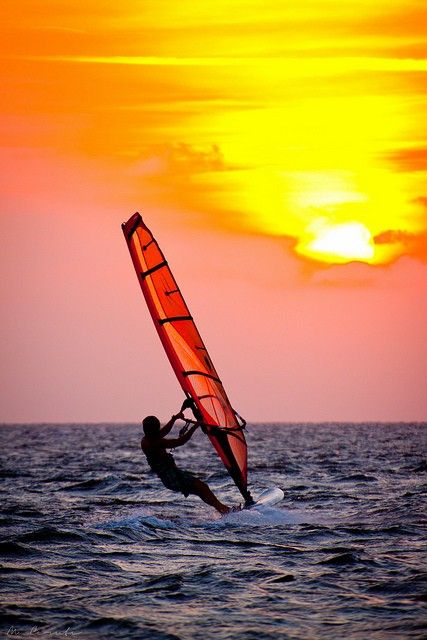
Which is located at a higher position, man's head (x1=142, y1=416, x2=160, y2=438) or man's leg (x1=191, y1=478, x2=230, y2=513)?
man's head (x1=142, y1=416, x2=160, y2=438)

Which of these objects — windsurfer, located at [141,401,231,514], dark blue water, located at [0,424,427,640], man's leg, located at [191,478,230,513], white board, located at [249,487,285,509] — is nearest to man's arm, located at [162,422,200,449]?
windsurfer, located at [141,401,231,514]

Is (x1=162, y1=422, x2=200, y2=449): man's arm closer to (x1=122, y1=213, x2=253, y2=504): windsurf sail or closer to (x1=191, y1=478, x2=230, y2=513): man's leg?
(x1=122, y1=213, x2=253, y2=504): windsurf sail

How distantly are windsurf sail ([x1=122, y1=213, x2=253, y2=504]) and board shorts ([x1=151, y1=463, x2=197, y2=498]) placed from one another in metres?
0.71

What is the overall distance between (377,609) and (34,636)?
313 centimetres

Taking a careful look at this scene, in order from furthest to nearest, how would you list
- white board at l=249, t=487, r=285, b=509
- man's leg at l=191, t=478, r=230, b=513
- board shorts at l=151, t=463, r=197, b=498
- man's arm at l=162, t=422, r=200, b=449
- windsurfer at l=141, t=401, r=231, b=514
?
white board at l=249, t=487, r=285, b=509
man's leg at l=191, t=478, r=230, b=513
board shorts at l=151, t=463, r=197, b=498
windsurfer at l=141, t=401, r=231, b=514
man's arm at l=162, t=422, r=200, b=449

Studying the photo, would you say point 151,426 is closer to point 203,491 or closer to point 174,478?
point 174,478

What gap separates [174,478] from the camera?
14.3 meters

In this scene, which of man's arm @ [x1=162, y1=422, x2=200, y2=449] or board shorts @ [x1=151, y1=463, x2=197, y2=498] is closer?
man's arm @ [x1=162, y1=422, x2=200, y2=449]

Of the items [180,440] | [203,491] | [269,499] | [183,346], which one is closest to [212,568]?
[180,440]

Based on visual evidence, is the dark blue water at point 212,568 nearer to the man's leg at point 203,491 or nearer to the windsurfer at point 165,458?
the man's leg at point 203,491

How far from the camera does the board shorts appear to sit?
1425 centimetres

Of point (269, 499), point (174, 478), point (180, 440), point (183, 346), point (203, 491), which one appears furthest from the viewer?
point (269, 499)

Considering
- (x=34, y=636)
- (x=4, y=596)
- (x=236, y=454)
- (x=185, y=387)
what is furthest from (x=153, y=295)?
(x=34, y=636)

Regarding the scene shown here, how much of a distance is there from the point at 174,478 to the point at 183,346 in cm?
199
